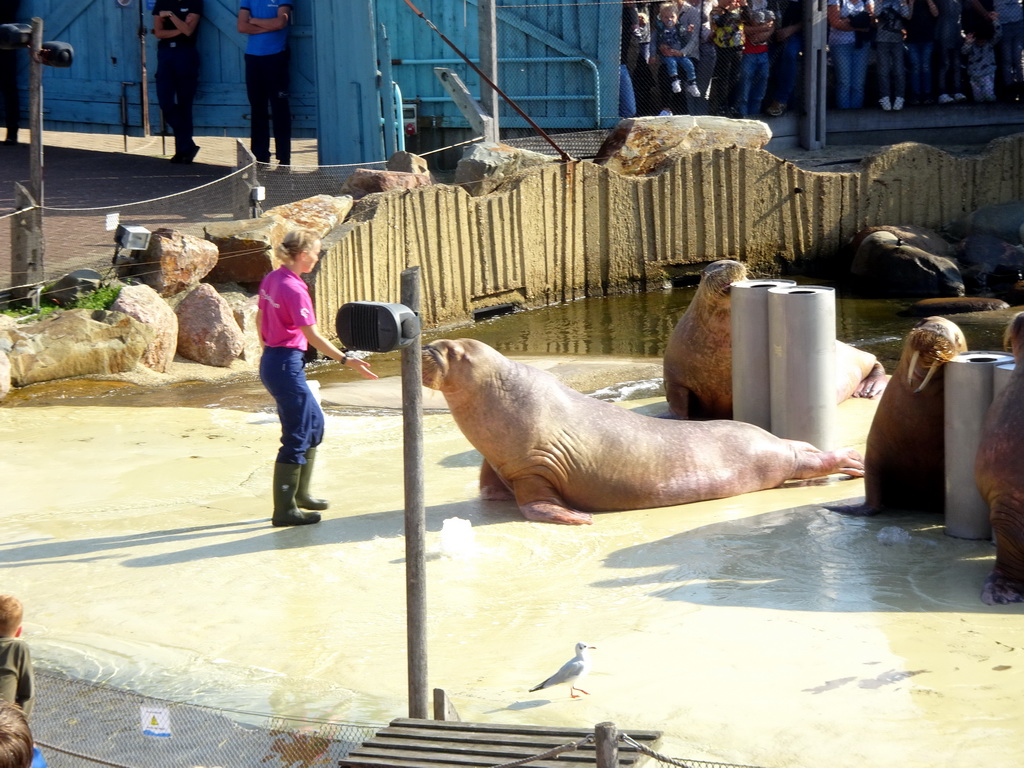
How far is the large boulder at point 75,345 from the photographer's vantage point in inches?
367

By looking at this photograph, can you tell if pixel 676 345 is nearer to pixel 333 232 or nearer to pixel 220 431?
pixel 220 431

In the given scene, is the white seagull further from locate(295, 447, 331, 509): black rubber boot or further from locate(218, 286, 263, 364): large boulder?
locate(218, 286, 263, 364): large boulder

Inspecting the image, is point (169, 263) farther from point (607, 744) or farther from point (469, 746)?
point (607, 744)

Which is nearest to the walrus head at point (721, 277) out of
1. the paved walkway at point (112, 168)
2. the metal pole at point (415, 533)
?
the metal pole at point (415, 533)

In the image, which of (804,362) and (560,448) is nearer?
(560,448)

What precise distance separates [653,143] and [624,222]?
0.90 metres

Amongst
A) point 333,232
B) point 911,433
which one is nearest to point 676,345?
point 911,433

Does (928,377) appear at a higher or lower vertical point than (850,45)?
lower

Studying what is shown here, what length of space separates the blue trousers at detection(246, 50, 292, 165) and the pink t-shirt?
8.42 metres

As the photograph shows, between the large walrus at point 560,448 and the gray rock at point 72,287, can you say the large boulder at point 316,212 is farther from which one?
the large walrus at point 560,448

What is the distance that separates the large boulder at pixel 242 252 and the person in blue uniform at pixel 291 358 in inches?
187

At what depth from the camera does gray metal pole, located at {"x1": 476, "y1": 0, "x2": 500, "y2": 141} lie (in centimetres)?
1445

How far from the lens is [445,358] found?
655cm

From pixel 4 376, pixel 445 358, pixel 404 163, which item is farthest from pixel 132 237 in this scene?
pixel 445 358
